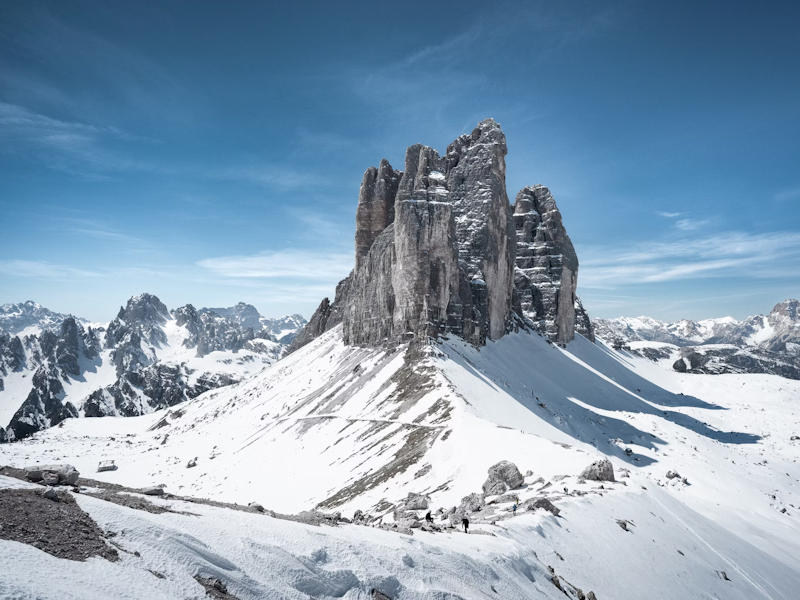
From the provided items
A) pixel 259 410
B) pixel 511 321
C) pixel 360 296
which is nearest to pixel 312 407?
pixel 259 410

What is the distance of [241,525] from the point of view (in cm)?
1143

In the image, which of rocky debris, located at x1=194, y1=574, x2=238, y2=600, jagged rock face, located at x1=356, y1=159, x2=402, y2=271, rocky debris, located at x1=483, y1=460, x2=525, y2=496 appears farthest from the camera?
jagged rock face, located at x1=356, y1=159, x2=402, y2=271

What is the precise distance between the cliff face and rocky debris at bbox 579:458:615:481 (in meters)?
48.8

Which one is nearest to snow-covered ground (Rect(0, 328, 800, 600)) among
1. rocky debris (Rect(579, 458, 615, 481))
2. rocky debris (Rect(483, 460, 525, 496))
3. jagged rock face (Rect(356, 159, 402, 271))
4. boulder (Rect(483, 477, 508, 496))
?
rocky debris (Rect(483, 460, 525, 496))

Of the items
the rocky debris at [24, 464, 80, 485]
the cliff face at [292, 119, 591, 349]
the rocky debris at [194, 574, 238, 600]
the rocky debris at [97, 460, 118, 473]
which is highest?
the cliff face at [292, 119, 591, 349]

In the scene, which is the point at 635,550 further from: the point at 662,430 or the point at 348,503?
the point at 662,430

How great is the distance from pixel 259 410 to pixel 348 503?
67178 millimetres

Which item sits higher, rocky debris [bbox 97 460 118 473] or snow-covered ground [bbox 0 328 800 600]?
snow-covered ground [bbox 0 328 800 600]

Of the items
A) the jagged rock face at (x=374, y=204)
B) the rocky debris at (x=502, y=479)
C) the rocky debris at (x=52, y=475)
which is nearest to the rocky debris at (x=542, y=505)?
the rocky debris at (x=502, y=479)

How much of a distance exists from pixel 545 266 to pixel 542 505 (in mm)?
129479

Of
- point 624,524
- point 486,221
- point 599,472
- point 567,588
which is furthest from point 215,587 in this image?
point 486,221

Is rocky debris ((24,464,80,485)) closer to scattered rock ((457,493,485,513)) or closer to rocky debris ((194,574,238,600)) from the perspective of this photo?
rocky debris ((194,574,238,600))

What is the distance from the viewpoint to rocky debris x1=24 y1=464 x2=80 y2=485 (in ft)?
39.2

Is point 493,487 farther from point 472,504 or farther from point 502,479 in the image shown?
point 472,504
